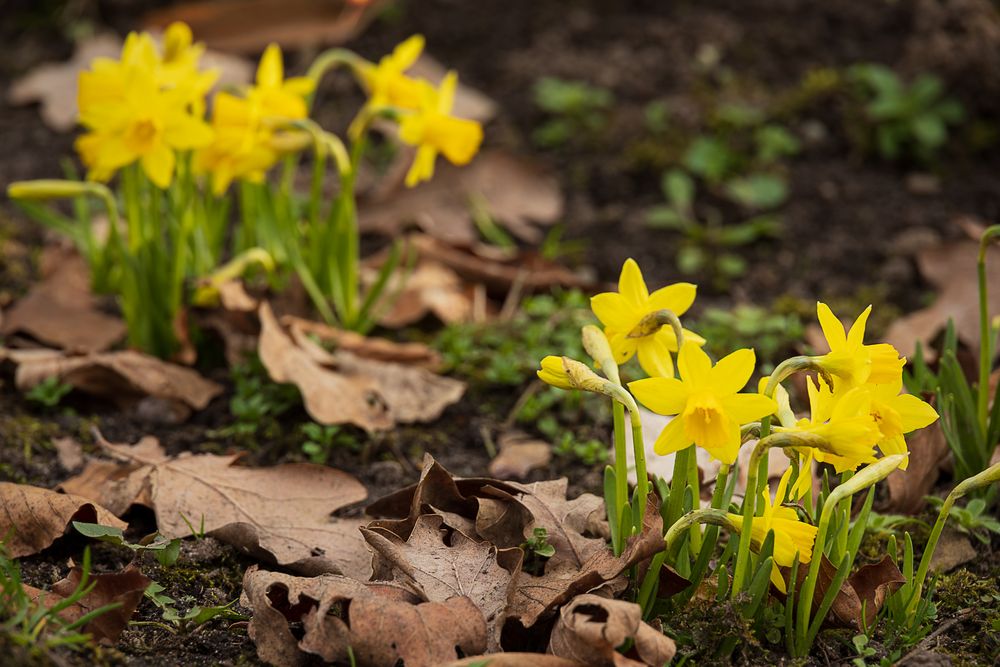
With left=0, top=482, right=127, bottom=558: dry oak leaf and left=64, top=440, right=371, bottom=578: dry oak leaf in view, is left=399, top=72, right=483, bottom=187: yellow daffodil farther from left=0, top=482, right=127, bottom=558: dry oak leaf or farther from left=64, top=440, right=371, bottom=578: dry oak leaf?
left=0, top=482, right=127, bottom=558: dry oak leaf

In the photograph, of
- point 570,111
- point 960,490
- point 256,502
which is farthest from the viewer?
point 570,111

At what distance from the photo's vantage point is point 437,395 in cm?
276

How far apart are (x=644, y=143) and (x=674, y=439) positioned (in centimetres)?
271


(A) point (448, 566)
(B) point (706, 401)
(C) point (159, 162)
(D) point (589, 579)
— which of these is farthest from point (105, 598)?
(C) point (159, 162)

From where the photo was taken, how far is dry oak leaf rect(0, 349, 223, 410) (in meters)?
2.68

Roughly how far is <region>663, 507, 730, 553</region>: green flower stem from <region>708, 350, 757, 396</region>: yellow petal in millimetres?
200

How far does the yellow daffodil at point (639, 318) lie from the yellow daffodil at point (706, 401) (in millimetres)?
141

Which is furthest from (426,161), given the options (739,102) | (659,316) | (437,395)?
(739,102)

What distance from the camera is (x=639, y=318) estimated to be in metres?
1.80

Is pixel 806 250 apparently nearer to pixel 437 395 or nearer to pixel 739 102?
pixel 739 102

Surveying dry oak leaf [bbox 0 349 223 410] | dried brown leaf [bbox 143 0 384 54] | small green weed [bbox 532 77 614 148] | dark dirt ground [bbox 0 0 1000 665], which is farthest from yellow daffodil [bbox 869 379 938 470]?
dried brown leaf [bbox 143 0 384 54]

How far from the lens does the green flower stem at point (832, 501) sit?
1.62 meters

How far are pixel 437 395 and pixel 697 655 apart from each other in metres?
1.14

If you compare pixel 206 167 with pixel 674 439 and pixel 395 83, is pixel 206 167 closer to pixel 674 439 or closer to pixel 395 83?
pixel 395 83
